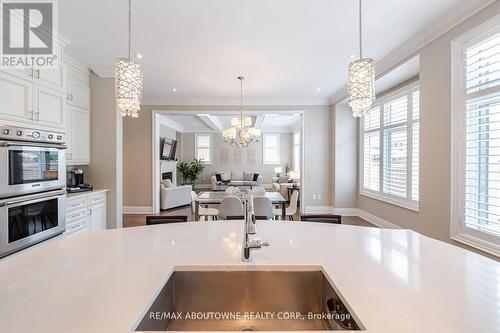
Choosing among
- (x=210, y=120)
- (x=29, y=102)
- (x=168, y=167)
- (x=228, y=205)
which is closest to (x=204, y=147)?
(x=168, y=167)

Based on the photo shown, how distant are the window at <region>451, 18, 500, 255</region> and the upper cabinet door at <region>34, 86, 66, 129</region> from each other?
4.51 meters

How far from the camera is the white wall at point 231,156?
11477 mm

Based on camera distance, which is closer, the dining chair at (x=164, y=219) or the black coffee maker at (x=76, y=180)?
the dining chair at (x=164, y=219)

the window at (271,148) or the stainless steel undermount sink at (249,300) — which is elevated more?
the window at (271,148)

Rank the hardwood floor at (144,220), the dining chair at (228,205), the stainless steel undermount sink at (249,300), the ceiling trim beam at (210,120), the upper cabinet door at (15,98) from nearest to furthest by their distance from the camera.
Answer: the stainless steel undermount sink at (249,300)
the upper cabinet door at (15,98)
the dining chair at (228,205)
the hardwood floor at (144,220)
the ceiling trim beam at (210,120)

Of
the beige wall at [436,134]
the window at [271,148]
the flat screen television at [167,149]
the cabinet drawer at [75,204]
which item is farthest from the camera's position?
the window at [271,148]

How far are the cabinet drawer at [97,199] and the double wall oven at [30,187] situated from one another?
68 cm

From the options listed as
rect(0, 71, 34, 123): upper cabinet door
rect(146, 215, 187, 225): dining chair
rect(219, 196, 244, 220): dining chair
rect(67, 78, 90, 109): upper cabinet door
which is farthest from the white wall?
rect(146, 215, 187, 225): dining chair

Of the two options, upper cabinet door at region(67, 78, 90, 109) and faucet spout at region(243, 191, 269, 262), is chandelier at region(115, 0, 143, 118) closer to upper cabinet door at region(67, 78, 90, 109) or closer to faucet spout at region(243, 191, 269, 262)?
faucet spout at region(243, 191, 269, 262)

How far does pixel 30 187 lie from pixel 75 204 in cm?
82

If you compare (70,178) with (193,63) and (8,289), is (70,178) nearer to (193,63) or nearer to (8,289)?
(193,63)

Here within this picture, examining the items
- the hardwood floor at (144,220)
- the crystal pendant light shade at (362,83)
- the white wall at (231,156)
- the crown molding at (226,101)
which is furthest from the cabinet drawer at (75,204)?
the white wall at (231,156)

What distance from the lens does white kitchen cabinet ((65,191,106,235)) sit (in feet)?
10.2

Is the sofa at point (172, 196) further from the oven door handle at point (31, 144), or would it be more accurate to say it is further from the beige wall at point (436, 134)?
the beige wall at point (436, 134)
